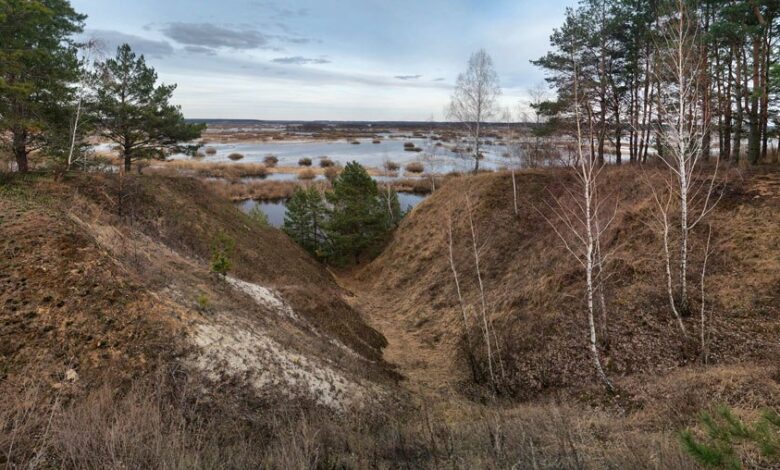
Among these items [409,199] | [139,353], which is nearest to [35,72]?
[139,353]

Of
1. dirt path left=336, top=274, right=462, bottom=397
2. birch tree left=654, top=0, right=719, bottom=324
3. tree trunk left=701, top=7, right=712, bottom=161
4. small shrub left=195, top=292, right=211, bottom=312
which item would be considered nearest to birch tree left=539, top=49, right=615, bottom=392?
birch tree left=654, top=0, right=719, bottom=324

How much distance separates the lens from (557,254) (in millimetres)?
18797

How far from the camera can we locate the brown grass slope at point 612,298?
10930 mm

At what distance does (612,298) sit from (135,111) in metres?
26.9

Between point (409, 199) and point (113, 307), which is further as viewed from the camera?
point (409, 199)

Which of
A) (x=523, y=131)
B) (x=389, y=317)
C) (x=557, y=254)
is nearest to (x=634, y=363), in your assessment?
(x=557, y=254)

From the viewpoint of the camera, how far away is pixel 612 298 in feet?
45.0

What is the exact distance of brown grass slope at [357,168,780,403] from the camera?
35.9 ft

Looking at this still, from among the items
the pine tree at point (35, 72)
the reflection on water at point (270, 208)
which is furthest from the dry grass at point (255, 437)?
the reflection on water at point (270, 208)

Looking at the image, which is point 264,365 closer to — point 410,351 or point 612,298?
point 410,351

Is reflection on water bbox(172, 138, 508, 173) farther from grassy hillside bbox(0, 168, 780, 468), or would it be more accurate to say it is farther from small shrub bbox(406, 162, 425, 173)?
grassy hillside bbox(0, 168, 780, 468)

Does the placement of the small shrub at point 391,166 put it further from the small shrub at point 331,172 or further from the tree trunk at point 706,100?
the tree trunk at point 706,100

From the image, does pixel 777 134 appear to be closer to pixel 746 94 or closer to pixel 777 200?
pixel 746 94

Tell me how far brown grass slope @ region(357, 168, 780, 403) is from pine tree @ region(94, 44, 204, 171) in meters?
17.3
